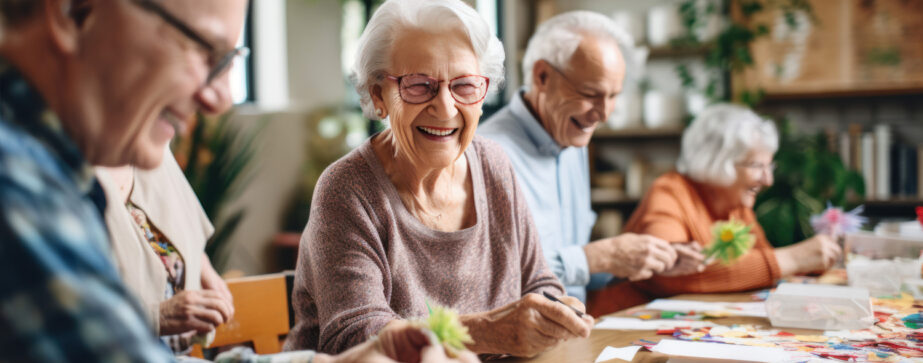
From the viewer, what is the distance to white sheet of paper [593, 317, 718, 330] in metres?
1.57

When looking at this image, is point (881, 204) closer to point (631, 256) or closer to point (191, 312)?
point (631, 256)

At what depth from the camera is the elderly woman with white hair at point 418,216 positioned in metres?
1.24

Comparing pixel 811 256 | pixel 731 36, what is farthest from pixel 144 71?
pixel 731 36

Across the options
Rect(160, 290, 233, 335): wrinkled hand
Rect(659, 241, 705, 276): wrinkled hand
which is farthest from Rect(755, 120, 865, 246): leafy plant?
Rect(160, 290, 233, 335): wrinkled hand

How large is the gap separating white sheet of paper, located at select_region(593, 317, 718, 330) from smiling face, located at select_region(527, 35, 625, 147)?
76cm

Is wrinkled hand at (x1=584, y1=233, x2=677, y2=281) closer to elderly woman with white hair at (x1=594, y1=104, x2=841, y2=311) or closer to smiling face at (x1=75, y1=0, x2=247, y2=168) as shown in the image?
elderly woman with white hair at (x1=594, y1=104, x2=841, y2=311)

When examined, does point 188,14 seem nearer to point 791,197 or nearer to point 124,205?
point 124,205

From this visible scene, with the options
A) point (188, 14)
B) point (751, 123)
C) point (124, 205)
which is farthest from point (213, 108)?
point (751, 123)

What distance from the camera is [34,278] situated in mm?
524

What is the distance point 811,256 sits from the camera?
228 cm

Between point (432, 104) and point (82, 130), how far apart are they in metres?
0.79

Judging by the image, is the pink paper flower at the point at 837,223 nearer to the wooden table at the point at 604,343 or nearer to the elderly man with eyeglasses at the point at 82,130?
the wooden table at the point at 604,343

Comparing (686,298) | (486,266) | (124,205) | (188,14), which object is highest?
(188,14)

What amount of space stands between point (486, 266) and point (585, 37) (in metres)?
0.97
